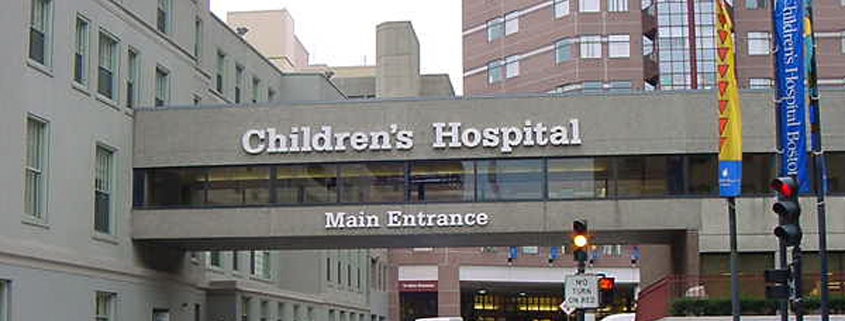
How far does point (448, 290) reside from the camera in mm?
88688

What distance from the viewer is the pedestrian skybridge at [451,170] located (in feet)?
113

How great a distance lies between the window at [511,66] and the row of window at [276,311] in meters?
32.1

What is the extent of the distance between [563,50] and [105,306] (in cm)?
5326

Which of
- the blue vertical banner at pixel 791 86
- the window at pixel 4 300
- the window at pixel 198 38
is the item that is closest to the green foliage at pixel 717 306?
the blue vertical banner at pixel 791 86

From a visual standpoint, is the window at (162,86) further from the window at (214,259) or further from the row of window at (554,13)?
the row of window at (554,13)

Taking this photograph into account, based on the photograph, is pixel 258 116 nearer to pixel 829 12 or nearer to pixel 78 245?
pixel 78 245

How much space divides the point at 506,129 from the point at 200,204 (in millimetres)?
8674

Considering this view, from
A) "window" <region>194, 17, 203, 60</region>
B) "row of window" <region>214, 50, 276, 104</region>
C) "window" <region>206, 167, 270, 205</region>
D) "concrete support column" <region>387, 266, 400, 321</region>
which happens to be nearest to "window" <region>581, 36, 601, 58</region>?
"concrete support column" <region>387, 266, 400, 321</region>

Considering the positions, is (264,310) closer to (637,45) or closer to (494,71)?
(637,45)

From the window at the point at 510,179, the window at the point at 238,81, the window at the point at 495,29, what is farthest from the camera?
the window at the point at 495,29

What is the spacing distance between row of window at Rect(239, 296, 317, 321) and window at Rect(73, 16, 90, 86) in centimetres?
1457

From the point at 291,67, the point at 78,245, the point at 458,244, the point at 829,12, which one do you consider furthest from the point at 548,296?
the point at 78,245

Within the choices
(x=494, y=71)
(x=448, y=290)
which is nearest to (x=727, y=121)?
(x=448, y=290)

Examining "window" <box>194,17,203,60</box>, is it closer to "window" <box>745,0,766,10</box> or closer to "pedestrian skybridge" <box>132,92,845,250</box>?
"pedestrian skybridge" <box>132,92,845,250</box>
